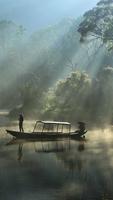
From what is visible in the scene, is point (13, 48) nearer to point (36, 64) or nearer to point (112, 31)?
point (36, 64)

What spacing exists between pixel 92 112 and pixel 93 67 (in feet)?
196

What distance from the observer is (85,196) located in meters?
30.7

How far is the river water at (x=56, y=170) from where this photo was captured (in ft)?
103

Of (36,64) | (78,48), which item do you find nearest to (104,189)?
(36,64)

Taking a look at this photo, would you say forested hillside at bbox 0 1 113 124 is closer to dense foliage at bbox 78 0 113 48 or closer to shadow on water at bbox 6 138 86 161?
dense foliage at bbox 78 0 113 48

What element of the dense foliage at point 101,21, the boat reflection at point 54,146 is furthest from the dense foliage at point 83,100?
the boat reflection at point 54,146

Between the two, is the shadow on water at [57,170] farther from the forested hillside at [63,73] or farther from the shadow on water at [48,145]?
the forested hillside at [63,73]

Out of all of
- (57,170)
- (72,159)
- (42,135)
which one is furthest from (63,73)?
(57,170)

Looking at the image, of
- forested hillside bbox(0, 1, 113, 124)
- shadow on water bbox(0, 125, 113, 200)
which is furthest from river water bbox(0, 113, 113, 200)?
forested hillside bbox(0, 1, 113, 124)

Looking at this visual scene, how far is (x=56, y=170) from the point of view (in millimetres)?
39188

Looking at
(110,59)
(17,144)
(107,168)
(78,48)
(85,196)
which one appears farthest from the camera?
(78,48)

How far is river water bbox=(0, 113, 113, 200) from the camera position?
31.5 m

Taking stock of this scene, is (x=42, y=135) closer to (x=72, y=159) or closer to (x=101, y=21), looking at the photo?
(x=72, y=159)

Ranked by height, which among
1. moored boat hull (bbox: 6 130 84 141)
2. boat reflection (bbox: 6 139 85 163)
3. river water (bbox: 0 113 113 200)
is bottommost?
river water (bbox: 0 113 113 200)
